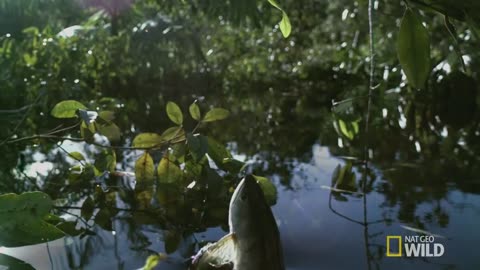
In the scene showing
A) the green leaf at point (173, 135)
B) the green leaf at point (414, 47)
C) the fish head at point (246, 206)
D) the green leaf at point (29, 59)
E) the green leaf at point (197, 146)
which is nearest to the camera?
the green leaf at point (414, 47)

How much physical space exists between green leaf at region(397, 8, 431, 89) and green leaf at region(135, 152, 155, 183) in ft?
2.12

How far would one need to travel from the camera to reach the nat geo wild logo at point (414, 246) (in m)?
0.81

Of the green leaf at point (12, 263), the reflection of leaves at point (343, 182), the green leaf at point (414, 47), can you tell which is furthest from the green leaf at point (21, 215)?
the reflection of leaves at point (343, 182)

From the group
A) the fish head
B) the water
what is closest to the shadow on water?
the water

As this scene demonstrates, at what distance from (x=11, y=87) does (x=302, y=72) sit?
1861mm

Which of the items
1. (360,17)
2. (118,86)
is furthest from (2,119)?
(360,17)

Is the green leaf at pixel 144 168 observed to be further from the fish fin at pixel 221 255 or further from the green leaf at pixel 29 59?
the green leaf at pixel 29 59

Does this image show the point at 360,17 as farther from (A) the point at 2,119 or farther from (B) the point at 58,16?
(A) the point at 2,119

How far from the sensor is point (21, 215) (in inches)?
28.3

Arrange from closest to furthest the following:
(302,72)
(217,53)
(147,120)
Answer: (147,120) → (302,72) → (217,53)

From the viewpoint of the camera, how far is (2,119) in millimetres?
1609

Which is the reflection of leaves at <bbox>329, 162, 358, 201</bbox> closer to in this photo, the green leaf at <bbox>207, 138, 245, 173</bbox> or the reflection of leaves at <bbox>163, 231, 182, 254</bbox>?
the green leaf at <bbox>207, 138, 245, 173</bbox>

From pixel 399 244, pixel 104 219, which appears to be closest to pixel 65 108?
pixel 104 219

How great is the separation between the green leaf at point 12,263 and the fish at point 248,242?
0.77ft
